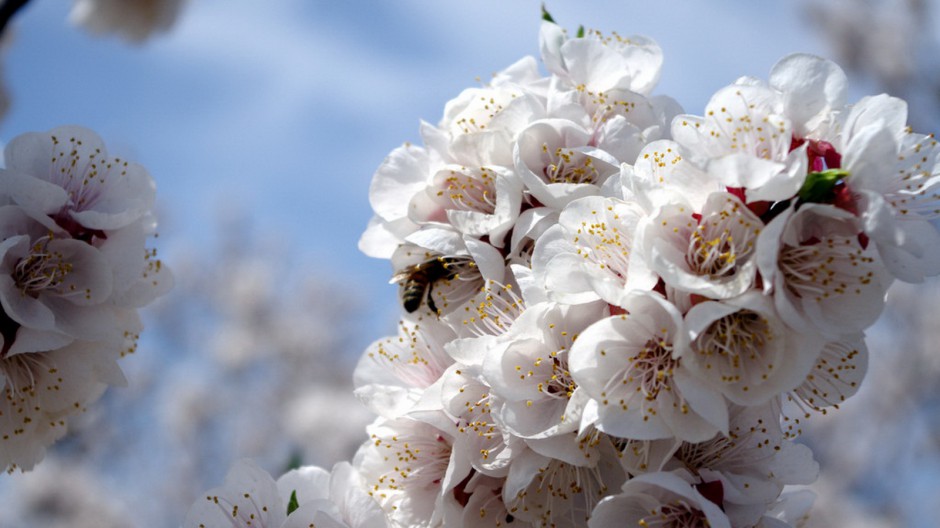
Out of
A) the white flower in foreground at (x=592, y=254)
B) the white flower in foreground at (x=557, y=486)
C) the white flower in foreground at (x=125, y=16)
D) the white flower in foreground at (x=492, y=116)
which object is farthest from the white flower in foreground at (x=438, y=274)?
the white flower in foreground at (x=125, y=16)

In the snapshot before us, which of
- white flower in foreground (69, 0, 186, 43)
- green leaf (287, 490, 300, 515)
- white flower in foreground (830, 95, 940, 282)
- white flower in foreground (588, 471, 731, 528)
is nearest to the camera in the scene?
white flower in foreground (830, 95, 940, 282)

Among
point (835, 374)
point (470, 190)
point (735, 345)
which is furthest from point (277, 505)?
point (835, 374)

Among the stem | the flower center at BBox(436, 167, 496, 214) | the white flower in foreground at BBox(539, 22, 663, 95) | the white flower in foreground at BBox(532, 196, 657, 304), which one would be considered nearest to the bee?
the flower center at BBox(436, 167, 496, 214)

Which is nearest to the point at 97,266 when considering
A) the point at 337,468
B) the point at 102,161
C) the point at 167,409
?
the point at 102,161

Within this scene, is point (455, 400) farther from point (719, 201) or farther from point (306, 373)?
point (306, 373)

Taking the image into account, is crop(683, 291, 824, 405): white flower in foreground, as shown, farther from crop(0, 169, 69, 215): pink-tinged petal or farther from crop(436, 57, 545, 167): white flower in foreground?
crop(0, 169, 69, 215): pink-tinged petal

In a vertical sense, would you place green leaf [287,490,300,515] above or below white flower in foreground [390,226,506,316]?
below

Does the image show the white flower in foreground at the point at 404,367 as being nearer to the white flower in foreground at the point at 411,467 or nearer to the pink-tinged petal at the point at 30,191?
the white flower in foreground at the point at 411,467
